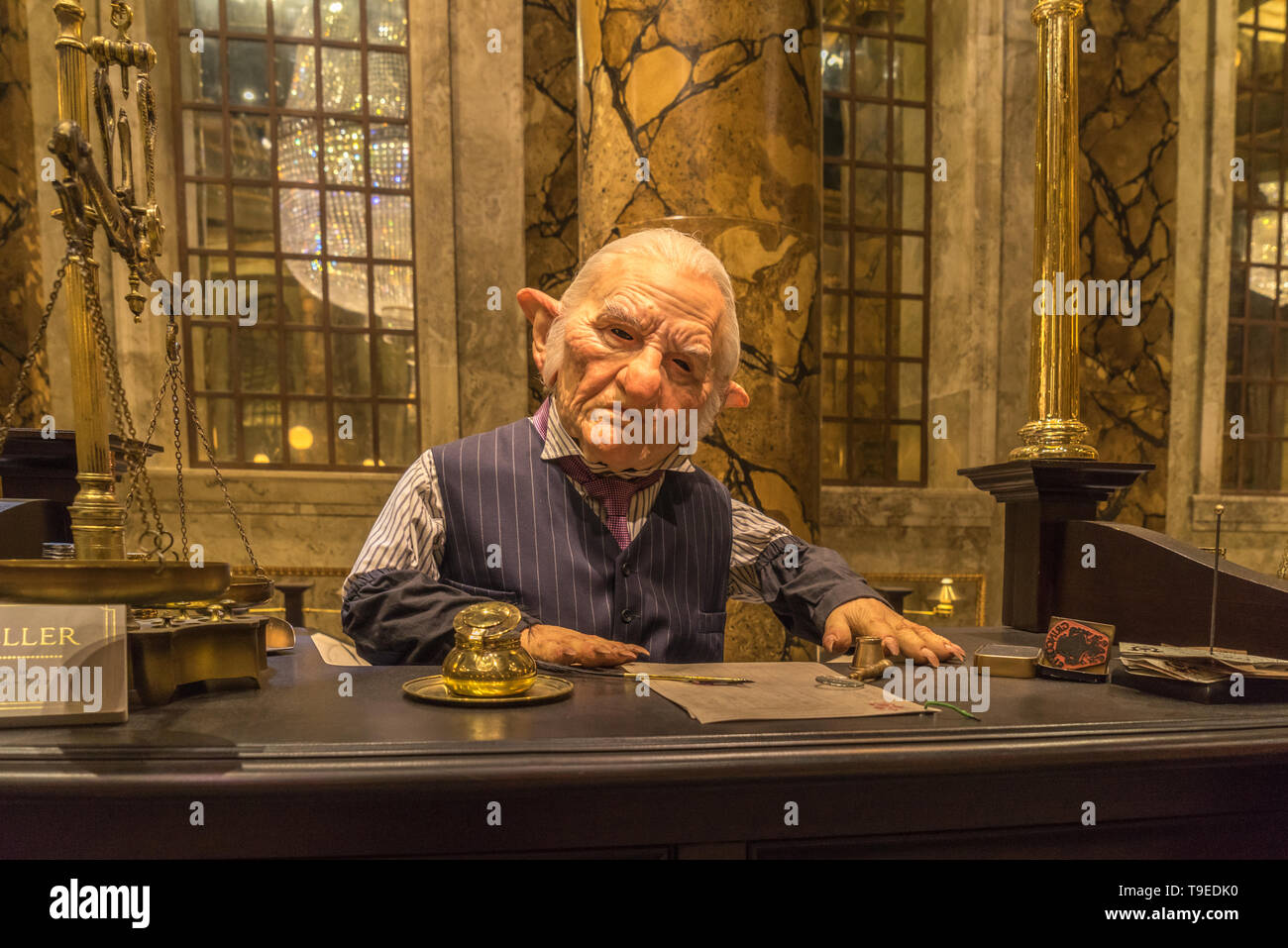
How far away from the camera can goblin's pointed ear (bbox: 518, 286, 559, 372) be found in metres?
1.94

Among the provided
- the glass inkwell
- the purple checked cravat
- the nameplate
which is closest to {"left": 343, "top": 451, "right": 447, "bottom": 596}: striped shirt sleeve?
the purple checked cravat

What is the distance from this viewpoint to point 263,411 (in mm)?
5332

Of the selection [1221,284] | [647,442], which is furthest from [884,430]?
[647,442]

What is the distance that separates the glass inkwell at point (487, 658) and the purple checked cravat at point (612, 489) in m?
0.68

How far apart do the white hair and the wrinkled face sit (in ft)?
0.08

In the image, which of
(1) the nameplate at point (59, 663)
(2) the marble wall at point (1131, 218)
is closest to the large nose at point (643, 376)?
(1) the nameplate at point (59, 663)

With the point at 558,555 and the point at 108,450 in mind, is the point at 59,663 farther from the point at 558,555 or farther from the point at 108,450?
the point at 558,555

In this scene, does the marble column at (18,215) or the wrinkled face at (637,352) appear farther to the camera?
the marble column at (18,215)

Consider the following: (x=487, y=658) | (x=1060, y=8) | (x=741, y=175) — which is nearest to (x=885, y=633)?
(x=487, y=658)

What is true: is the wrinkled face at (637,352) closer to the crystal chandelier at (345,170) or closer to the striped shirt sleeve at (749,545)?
the striped shirt sleeve at (749,545)

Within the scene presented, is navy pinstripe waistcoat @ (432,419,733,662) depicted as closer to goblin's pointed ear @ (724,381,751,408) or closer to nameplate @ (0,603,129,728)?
goblin's pointed ear @ (724,381,751,408)

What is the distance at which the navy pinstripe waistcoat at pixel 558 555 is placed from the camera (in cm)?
183

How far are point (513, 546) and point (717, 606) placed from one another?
56 centimetres

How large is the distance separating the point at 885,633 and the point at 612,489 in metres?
0.68
